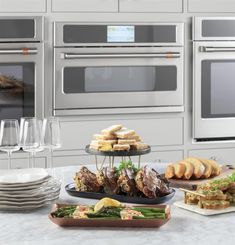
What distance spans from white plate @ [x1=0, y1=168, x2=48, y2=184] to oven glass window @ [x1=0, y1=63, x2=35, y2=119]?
177 cm

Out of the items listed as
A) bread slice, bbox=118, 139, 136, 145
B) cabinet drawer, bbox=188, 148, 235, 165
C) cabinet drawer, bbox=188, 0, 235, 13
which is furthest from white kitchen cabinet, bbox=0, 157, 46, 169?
bread slice, bbox=118, 139, 136, 145

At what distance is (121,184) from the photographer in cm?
245

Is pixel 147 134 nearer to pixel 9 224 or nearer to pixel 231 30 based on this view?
pixel 231 30

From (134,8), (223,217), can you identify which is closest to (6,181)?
(223,217)

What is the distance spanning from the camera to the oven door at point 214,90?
450 centimetres

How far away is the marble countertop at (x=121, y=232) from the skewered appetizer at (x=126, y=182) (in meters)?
0.16

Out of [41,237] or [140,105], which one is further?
[140,105]

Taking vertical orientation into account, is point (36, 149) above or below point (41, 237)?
above

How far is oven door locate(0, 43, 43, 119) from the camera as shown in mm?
4191

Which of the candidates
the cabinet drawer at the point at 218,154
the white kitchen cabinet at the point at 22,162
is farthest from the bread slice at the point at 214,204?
the cabinet drawer at the point at 218,154

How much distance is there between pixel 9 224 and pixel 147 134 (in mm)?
2402

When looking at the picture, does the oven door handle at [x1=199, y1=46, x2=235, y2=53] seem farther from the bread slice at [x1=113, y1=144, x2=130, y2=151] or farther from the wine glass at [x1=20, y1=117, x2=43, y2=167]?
the wine glass at [x1=20, y1=117, x2=43, y2=167]

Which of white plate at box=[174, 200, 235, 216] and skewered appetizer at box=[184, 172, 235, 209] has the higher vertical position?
skewered appetizer at box=[184, 172, 235, 209]

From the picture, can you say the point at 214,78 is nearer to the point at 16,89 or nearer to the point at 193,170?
the point at 16,89
